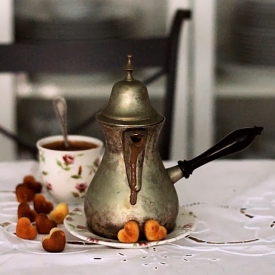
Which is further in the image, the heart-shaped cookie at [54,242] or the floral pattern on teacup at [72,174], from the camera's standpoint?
the floral pattern on teacup at [72,174]

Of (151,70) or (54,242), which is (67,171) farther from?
(151,70)

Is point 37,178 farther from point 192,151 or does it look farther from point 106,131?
point 192,151

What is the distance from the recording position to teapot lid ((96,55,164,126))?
650 mm

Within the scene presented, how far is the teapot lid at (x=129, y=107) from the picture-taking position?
2.13 feet

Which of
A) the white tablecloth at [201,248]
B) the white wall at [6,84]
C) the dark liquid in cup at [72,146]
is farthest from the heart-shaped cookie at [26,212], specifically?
the white wall at [6,84]

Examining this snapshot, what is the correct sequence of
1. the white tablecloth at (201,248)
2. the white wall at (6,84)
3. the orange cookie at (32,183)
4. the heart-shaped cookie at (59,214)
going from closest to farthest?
the white tablecloth at (201,248) < the heart-shaped cookie at (59,214) < the orange cookie at (32,183) < the white wall at (6,84)

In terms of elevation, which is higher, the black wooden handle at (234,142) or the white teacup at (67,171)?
the black wooden handle at (234,142)

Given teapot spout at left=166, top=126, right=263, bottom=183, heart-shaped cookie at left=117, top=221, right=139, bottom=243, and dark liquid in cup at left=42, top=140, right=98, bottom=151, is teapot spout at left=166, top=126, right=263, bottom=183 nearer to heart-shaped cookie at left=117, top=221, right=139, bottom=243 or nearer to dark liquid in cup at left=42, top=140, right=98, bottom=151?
heart-shaped cookie at left=117, top=221, right=139, bottom=243

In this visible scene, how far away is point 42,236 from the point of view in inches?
27.7

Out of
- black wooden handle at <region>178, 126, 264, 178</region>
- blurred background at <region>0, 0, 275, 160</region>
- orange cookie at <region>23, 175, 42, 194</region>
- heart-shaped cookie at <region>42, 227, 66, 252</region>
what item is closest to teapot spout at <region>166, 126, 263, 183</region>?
black wooden handle at <region>178, 126, 264, 178</region>

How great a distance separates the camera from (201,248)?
67 centimetres

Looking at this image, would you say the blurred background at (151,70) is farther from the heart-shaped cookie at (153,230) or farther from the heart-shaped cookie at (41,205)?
the heart-shaped cookie at (153,230)

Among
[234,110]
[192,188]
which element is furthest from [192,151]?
[192,188]

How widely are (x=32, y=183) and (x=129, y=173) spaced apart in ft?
0.82
